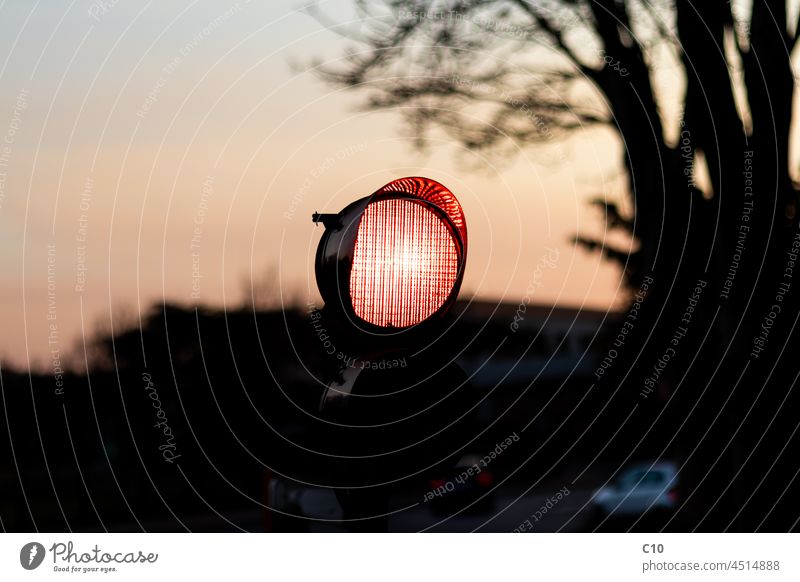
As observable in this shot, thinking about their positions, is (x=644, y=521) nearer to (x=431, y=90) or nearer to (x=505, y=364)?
(x=505, y=364)

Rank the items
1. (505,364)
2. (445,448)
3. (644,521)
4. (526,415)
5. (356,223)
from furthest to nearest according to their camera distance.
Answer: (526,415)
(644,521)
(505,364)
(445,448)
(356,223)

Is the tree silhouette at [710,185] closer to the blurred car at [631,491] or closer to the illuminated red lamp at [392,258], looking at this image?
the illuminated red lamp at [392,258]

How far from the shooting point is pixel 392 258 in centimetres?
279

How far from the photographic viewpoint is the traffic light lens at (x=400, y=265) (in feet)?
9.04

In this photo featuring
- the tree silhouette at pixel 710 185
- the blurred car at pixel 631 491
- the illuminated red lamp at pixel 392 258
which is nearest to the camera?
the illuminated red lamp at pixel 392 258

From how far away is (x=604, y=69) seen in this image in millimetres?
7199

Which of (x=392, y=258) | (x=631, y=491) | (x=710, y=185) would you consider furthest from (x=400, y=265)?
(x=631, y=491)

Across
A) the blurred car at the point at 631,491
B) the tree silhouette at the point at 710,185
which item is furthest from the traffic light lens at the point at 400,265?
the blurred car at the point at 631,491

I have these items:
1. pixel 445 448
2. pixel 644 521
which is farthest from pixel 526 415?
pixel 445 448

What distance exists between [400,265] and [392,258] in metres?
0.03

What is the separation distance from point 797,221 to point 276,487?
4.52 m

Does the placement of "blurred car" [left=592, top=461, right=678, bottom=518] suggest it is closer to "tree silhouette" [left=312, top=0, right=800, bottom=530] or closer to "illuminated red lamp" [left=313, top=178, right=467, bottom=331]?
"tree silhouette" [left=312, top=0, right=800, bottom=530]

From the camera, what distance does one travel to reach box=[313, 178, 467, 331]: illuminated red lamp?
274 centimetres
